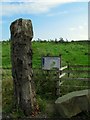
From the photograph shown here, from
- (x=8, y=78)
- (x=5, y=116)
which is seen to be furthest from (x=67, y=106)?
(x=8, y=78)

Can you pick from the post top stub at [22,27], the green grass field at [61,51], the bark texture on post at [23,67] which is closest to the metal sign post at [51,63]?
the bark texture on post at [23,67]

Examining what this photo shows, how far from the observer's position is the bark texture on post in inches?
355

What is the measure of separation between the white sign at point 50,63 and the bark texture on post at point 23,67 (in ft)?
7.24

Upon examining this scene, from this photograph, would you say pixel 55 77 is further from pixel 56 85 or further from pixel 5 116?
pixel 5 116

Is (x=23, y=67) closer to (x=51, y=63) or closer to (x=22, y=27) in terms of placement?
(x=22, y=27)

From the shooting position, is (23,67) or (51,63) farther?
(51,63)

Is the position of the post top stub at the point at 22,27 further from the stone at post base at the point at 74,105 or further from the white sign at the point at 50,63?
the white sign at the point at 50,63

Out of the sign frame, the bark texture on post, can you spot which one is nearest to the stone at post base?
the bark texture on post

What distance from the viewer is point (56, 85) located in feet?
35.6

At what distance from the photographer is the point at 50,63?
1153 centimetres

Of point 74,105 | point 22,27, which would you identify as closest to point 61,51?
point 22,27

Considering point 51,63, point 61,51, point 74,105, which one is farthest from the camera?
point 61,51

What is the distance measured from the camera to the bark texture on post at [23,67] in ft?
29.6

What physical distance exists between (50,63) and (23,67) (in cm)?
263
